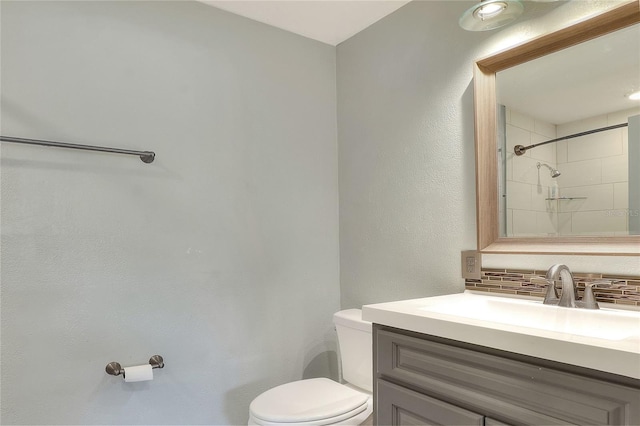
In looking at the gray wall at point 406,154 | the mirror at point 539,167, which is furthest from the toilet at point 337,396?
the mirror at point 539,167

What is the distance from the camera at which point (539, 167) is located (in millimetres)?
1422

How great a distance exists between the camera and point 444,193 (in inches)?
66.1

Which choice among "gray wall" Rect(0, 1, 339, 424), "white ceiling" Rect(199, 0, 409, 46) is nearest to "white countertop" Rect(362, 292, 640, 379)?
"gray wall" Rect(0, 1, 339, 424)

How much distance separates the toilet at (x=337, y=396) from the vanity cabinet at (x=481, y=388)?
13.3 inches

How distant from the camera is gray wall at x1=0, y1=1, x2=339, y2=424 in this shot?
1454mm

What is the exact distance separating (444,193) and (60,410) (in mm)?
1668

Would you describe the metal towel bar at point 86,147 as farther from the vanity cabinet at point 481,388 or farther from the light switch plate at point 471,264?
the light switch plate at point 471,264

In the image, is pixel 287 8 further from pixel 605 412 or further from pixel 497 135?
pixel 605 412

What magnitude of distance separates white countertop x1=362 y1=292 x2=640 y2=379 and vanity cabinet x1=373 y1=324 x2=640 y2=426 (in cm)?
3

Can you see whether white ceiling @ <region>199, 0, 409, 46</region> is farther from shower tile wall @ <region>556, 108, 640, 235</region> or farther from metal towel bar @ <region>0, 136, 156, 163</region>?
shower tile wall @ <region>556, 108, 640, 235</region>

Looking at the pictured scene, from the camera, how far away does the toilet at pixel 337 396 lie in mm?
1439

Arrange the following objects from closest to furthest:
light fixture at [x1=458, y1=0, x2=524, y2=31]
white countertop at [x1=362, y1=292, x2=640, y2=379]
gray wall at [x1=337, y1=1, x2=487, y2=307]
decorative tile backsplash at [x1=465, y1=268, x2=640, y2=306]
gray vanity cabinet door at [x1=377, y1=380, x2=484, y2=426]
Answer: white countertop at [x1=362, y1=292, x2=640, y2=379], gray vanity cabinet door at [x1=377, y1=380, x2=484, y2=426], decorative tile backsplash at [x1=465, y1=268, x2=640, y2=306], light fixture at [x1=458, y1=0, x2=524, y2=31], gray wall at [x1=337, y1=1, x2=487, y2=307]

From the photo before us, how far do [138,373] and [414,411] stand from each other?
1.05m

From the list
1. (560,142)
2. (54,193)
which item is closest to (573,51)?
(560,142)
